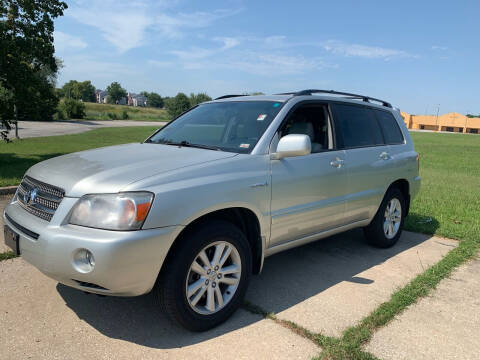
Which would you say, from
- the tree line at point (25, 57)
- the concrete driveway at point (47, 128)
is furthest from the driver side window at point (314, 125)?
the concrete driveway at point (47, 128)

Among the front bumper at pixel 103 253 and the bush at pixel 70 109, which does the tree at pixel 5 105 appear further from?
the bush at pixel 70 109

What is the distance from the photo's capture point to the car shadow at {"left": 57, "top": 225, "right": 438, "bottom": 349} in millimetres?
2990

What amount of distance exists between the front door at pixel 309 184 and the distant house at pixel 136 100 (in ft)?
629

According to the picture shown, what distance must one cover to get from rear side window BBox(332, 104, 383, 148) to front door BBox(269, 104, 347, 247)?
219 mm

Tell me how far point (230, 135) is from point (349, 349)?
2071 mm

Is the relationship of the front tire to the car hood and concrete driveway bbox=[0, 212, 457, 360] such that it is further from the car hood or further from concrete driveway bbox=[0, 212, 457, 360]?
the car hood

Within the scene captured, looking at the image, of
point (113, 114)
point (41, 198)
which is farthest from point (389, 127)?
point (113, 114)

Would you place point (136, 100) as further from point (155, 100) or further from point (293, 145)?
point (293, 145)

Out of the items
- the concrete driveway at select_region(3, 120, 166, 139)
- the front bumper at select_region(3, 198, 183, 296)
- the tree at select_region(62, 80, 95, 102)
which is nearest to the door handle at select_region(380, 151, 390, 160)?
the front bumper at select_region(3, 198, 183, 296)

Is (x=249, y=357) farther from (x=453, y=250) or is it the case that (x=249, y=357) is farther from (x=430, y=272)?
(x=453, y=250)

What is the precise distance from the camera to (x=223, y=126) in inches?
162

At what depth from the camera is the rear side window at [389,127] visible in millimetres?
5129

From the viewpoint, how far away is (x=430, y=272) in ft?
14.1

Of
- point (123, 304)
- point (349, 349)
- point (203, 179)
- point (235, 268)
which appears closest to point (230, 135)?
point (203, 179)
